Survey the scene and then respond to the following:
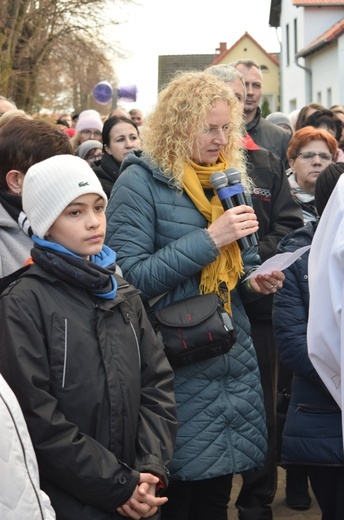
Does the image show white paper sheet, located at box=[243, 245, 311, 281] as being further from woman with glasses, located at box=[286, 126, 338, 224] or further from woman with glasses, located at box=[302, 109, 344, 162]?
woman with glasses, located at box=[302, 109, 344, 162]

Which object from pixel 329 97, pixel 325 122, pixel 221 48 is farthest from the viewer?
pixel 221 48

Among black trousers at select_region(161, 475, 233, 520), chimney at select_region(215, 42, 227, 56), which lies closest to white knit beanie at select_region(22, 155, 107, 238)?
black trousers at select_region(161, 475, 233, 520)

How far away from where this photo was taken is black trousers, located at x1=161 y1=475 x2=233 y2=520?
409 cm

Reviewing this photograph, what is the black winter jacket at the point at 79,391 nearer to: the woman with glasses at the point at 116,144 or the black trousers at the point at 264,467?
the black trousers at the point at 264,467

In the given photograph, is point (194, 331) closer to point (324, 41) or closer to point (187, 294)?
point (187, 294)

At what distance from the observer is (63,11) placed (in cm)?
2534

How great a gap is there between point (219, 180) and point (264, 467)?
6.16ft

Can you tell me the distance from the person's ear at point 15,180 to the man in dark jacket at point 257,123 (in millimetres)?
→ 3175

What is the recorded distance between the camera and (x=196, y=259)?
395cm

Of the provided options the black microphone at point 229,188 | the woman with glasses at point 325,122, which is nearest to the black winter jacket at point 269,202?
the black microphone at point 229,188

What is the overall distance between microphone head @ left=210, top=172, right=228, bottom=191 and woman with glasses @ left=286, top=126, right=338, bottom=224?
1817mm

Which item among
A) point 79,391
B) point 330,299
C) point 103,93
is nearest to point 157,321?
point 79,391

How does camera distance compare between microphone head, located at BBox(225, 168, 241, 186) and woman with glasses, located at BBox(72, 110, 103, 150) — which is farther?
woman with glasses, located at BBox(72, 110, 103, 150)

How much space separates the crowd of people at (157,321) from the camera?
9.73 ft
